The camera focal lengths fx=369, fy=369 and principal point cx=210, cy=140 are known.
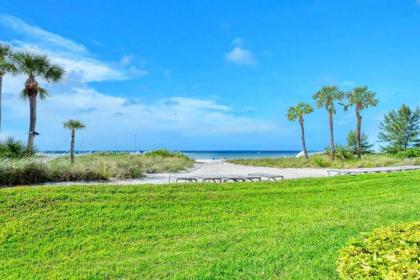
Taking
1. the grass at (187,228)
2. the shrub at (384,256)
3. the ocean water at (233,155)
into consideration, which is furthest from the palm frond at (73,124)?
the ocean water at (233,155)

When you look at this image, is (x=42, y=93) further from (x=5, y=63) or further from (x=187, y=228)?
(x=187, y=228)

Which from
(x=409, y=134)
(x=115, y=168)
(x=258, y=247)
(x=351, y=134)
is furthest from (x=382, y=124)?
(x=258, y=247)

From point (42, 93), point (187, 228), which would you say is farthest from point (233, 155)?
point (187, 228)

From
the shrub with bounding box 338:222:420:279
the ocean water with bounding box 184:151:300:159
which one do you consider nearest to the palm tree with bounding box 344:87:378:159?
the ocean water with bounding box 184:151:300:159

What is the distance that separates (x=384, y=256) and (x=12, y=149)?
50.9 ft

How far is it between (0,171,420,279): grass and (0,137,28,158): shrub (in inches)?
278

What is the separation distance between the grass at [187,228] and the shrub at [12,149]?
7049 mm

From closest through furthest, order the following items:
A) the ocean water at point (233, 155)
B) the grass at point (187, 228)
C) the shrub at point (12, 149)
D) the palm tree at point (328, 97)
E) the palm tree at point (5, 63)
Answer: the grass at point (187, 228), the shrub at point (12, 149), the palm tree at point (5, 63), the palm tree at point (328, 97), the ocean water at point (233, 155)

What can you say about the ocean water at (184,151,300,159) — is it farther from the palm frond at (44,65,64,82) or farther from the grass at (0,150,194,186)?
the grass at (0,150,194,186)

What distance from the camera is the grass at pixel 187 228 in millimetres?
4742

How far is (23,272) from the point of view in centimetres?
496

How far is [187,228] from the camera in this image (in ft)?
21.5

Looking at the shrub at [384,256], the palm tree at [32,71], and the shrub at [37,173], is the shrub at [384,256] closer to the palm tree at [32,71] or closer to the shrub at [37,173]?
the shrub at [37,173]

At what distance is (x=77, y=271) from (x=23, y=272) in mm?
779
